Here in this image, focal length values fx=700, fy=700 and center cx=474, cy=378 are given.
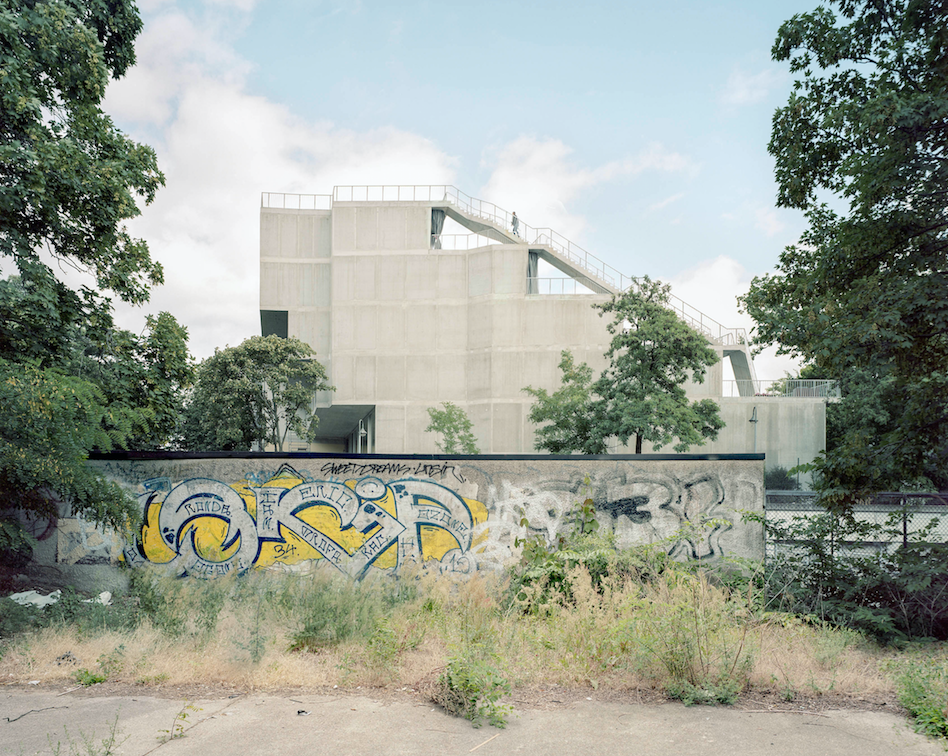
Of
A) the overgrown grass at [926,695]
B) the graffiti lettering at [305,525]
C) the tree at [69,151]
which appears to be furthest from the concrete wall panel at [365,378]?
the overgrown grass at [926,695]

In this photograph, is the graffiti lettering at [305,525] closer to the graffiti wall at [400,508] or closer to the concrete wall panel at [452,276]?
the graffiti wall at [400,508]

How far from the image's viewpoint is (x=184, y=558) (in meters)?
9.81

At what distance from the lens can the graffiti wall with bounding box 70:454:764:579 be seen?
31.2 feet

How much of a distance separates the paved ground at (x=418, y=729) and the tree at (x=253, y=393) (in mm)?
35111

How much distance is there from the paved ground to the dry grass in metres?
0.47

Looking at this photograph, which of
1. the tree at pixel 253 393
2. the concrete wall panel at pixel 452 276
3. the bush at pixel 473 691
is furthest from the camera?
the concrete wall panel at pixel 452 276

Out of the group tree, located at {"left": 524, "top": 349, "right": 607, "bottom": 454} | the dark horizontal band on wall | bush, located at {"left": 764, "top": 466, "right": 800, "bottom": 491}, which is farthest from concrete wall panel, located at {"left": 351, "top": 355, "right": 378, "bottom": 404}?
the dark horizontal band on wall

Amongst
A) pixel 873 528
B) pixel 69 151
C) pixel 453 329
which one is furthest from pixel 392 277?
pixel 873 528

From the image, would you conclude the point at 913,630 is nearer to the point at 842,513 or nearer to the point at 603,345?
the point at 842,513

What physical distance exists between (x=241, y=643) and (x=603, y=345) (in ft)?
134

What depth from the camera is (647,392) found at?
106ft

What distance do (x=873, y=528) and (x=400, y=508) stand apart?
243 inches

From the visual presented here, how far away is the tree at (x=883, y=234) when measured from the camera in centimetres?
871

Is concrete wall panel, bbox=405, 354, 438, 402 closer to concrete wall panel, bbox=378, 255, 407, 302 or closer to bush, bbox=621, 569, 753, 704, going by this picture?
concrete wall panel, bbox=378, 255, 407, 302
